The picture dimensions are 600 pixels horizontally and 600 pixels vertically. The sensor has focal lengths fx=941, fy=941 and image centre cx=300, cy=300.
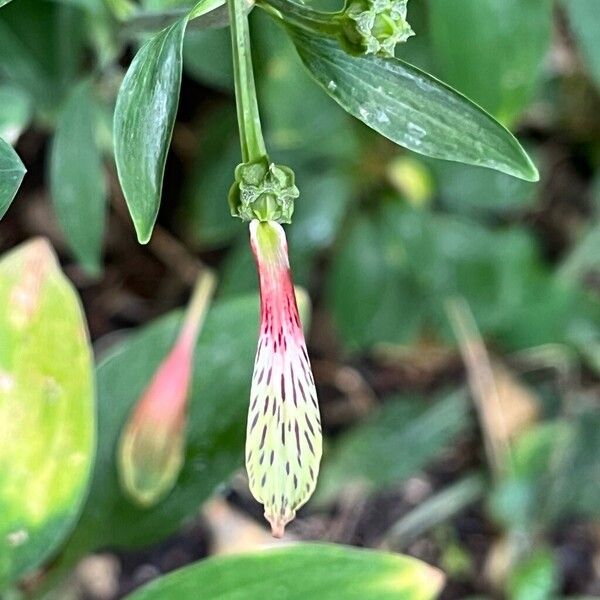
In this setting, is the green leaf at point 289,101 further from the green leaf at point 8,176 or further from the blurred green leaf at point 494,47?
the green leaf at point 8,176

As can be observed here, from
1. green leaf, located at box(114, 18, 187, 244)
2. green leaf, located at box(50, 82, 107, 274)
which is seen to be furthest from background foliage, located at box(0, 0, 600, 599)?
green leaf, located at box(114, 18, 187, 244)

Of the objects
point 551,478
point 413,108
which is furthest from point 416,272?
point 413,108

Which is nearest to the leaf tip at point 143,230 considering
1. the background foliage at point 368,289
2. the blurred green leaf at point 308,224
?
the background foliage at point 368,289

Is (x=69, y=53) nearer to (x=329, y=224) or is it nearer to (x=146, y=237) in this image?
(x=329, y=224)

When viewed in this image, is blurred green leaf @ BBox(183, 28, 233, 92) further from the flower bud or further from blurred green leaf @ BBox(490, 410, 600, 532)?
blurred green leaf @ BBox(490, 410, 600, 532)

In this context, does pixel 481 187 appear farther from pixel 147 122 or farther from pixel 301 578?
pixel 147 122

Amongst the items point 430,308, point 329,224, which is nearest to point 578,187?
point 430,308
